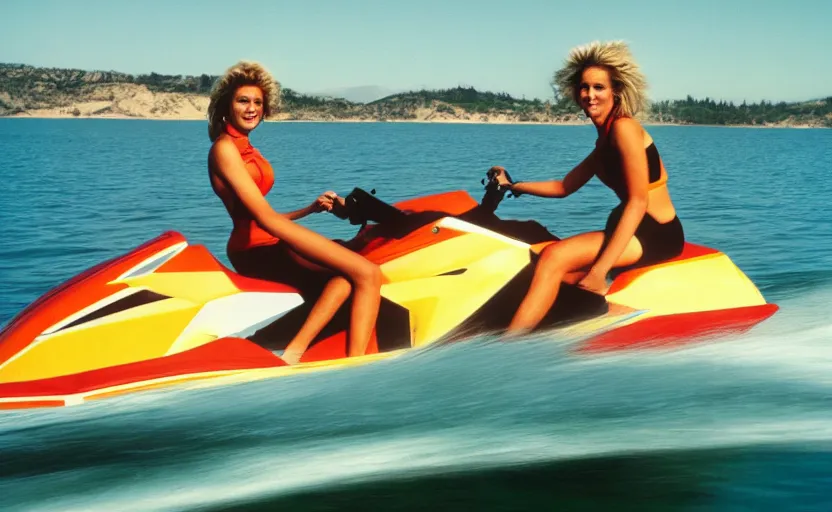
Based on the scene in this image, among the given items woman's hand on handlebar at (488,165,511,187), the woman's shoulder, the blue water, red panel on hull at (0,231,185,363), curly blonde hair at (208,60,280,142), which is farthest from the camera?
woman's hand on handlebar at (488,165,511,187)

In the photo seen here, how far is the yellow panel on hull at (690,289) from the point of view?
4.34m

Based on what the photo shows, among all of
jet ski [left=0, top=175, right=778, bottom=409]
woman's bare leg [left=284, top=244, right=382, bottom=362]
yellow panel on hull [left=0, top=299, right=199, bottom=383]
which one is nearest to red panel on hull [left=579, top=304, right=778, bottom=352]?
jet ski [left=0, top=175, right=778, bottom=409]

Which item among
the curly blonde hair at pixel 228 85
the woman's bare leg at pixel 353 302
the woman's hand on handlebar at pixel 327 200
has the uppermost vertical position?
the curly blonde hair at pixel 228 85

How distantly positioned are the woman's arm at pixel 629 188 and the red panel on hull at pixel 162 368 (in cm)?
159

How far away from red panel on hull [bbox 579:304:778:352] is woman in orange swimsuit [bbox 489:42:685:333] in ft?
0.79

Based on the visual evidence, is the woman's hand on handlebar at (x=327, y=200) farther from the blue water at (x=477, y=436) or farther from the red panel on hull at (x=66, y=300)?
the blue water at (x=477, y=436)

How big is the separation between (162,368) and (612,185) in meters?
2.27

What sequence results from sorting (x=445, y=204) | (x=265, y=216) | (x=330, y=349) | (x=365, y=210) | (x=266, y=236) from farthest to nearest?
(x=445, y=204), (x=365, y=210), (x=266, y=236), (x=330, y=349), (x=265, y=216)

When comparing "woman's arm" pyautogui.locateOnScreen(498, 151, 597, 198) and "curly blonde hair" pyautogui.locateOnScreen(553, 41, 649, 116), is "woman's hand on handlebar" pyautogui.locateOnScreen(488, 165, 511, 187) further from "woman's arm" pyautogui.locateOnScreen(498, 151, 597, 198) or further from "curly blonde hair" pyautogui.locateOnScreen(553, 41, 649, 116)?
"curly blonde hair" pyautogui.locateOnScreen(553, 41, 649, 116)

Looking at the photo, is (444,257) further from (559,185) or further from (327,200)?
(559,185)

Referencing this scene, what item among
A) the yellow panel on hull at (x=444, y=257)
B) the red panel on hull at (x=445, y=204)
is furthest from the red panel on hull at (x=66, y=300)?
the red panel on hull at (x=445, y=204)

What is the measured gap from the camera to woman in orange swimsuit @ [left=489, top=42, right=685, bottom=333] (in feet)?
13.3

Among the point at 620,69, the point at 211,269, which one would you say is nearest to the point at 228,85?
the point at 211,269

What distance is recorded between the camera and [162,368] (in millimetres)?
3830
